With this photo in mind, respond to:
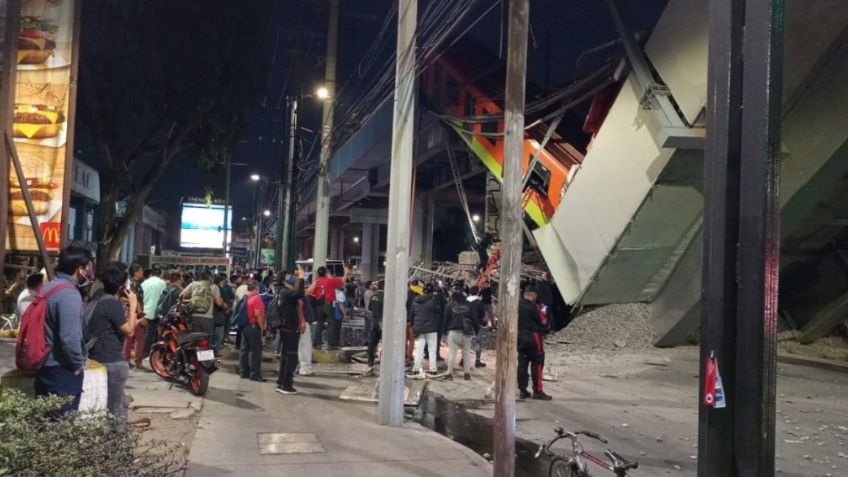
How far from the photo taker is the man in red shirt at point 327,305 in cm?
1355

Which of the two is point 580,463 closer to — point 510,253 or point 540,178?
point 510,253

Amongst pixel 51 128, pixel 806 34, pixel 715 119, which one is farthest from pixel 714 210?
pixel 806 34

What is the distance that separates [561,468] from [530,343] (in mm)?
4940

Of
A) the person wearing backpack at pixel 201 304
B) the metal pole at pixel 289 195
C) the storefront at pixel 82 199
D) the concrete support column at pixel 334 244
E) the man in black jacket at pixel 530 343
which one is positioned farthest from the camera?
the concrete support column at pixel 334 244

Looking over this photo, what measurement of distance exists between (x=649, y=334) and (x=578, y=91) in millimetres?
6108

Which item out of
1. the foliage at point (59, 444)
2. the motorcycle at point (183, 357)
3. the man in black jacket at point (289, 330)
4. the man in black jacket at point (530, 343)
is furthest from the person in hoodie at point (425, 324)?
the foliage at point (59, 444)

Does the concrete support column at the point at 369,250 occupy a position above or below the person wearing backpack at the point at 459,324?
above

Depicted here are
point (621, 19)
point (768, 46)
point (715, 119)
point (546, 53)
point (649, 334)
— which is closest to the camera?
point (768, 46)

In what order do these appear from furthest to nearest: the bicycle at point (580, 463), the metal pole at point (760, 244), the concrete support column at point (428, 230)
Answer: the concrete support column at point (428, 230), the bicycle at point (580, 463), the metal pole at point (760, 244)

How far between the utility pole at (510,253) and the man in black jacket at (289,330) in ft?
15.6

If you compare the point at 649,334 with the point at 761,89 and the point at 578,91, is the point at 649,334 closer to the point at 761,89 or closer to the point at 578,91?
the point at 578,91

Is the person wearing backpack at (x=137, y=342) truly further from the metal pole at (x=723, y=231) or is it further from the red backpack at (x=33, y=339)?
the metal pole at (x=723, y=231)

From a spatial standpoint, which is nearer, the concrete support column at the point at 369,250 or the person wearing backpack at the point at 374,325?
the person wearing backpack at the point at 374,325

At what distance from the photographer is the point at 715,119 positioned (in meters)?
2.85
